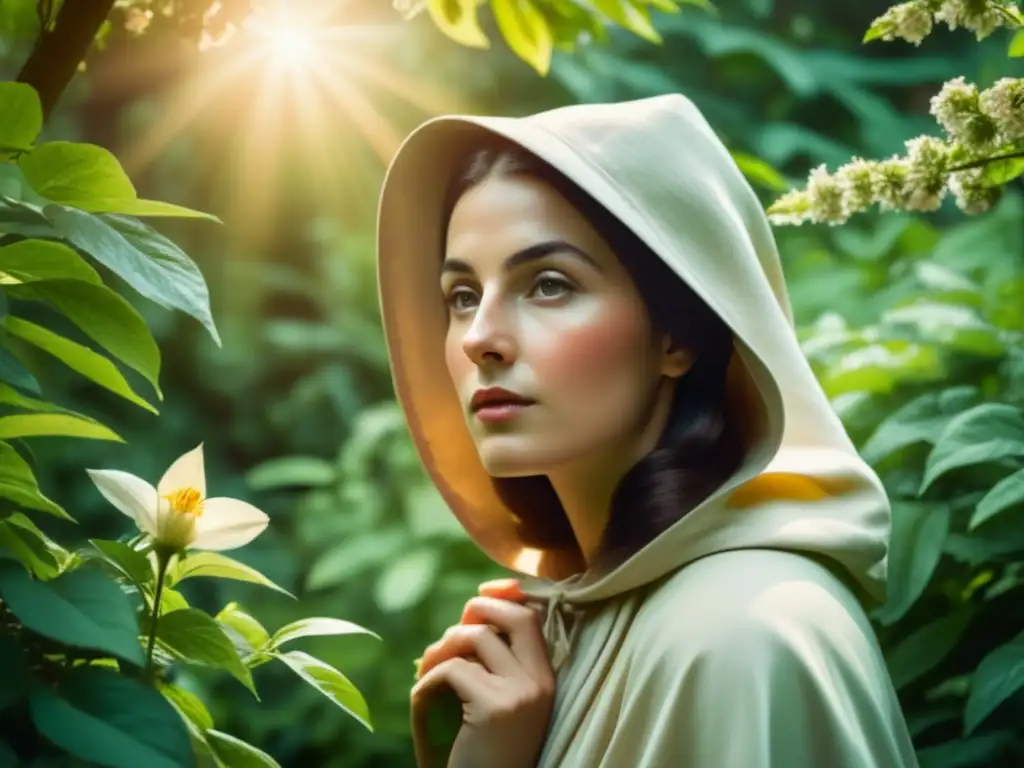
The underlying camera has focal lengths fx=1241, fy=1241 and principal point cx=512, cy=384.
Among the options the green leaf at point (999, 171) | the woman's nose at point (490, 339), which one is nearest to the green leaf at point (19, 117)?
the woman's nose at point (490, 339)

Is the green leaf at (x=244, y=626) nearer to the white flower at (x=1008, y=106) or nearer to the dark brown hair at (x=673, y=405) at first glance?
the dark brown hair at (x=673, y=405)

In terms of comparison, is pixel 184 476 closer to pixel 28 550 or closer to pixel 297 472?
pixel 28 550

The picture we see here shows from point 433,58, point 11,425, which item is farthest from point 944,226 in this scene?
point 11,425

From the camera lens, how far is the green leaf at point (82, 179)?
0.77 meters

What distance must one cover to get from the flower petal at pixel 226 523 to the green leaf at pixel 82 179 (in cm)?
23

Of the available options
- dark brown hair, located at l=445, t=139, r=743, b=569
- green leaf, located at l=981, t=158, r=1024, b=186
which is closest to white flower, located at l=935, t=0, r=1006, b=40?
green leaf, located at l=981, t=158, r=1024, b=186

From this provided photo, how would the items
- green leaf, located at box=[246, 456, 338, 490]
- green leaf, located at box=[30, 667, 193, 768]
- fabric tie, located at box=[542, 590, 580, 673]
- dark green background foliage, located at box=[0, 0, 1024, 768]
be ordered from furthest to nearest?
1. green leaf, located at box=[246, 456, 338, 490]
2. dark green background foliage, located at box=[0, 0, 1024, 768]
3. fabric tie, located at box=[542, 590, 580, 673]
4. green leaf, located at box=[30, 667, 193, 768]

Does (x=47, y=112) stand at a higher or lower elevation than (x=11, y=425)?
higher

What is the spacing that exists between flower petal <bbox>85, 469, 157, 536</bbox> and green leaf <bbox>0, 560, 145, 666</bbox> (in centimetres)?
15

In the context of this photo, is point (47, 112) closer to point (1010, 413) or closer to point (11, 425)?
point (11, 425)

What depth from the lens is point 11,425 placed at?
0.82 metres

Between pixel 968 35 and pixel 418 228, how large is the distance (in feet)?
6.28

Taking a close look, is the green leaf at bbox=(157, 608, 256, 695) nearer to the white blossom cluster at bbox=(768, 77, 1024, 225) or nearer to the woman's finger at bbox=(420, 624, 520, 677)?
the woman's finger at bbox=(420, 624, 520, 677)

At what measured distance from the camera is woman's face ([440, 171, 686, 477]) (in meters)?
0.92
